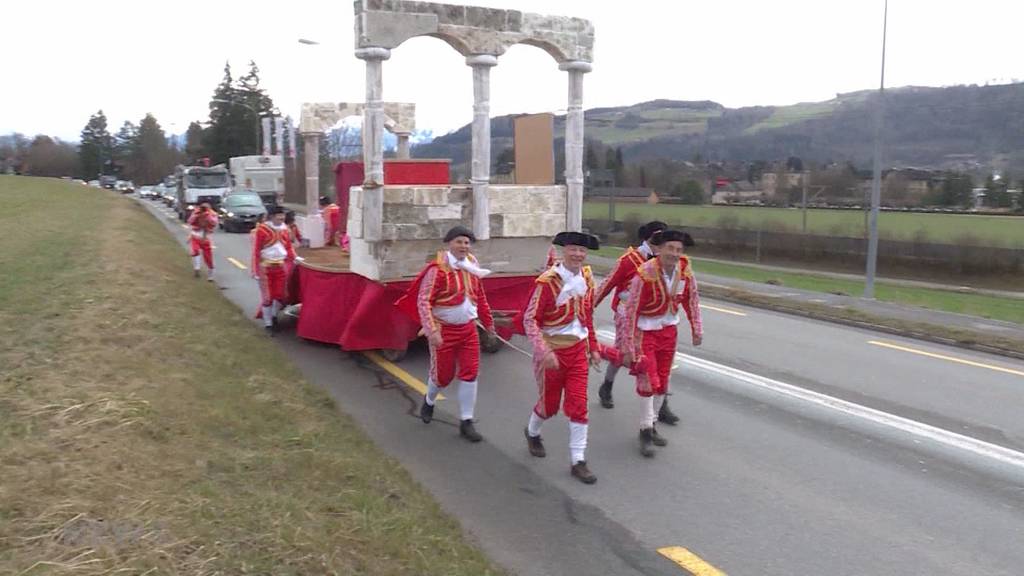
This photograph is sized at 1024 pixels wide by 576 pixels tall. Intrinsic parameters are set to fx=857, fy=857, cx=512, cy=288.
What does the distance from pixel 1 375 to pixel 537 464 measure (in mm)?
4209

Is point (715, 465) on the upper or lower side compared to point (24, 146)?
lower

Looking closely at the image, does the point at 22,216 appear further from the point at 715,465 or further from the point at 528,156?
the point at 715,465

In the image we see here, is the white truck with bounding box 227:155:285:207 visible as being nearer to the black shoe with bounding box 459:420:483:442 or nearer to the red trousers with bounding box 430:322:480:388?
the red trousers with bounding box 430:322:480:388

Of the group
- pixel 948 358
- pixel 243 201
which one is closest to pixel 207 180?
pixel 243 201

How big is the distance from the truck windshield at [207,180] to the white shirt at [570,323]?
128 feet

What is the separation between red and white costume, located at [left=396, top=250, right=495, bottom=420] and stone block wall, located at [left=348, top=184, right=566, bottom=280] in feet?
8.45

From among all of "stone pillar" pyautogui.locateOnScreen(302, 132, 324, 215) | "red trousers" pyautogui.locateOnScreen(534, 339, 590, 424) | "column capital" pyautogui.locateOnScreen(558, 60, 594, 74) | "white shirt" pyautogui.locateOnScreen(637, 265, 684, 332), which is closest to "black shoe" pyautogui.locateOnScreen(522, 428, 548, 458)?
"red trousers" pyautogui.locateOnScreen(534, 339, 590, 424)

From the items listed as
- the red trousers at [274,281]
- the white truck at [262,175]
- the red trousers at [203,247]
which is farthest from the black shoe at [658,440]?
the white truck at [262,175]

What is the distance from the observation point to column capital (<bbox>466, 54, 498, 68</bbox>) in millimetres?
10406

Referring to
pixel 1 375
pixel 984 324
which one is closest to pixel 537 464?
pixel 1 375

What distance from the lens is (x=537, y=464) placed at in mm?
6711

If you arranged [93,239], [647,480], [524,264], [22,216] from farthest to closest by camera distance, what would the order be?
[22,216] < [93,239] < [524,264] < [647,480]

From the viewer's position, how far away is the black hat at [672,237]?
6855mm

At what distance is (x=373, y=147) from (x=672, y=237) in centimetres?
449
